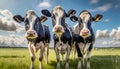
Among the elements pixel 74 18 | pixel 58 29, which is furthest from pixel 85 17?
pixel 58 29

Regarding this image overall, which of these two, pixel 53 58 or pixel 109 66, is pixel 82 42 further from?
pixel 53 58

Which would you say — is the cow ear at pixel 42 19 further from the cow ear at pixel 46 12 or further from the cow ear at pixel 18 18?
the cow ear at pixel 18 18

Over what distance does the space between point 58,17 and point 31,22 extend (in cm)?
102

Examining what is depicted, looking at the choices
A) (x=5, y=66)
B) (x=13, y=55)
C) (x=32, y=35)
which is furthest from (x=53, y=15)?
(x=13, y=55)

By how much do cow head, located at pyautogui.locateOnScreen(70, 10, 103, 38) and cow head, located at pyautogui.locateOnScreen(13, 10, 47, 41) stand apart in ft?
4.43

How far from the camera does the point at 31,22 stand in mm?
14148

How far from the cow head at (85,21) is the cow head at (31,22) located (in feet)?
4.43

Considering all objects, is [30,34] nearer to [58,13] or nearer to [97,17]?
[58,13]

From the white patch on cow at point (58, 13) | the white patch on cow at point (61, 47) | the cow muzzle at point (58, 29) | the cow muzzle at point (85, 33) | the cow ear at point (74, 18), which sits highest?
the white patch on cow at point (58, 13)

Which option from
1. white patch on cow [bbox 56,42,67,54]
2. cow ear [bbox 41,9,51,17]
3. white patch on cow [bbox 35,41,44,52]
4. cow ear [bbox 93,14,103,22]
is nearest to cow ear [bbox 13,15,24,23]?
cow ear [bbox 41,9,51,17]

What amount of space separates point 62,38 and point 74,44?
38.7 inches

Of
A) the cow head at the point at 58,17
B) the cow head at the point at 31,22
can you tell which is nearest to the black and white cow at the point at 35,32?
the cow head at the point at 31,22

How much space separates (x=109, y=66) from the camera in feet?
51.2

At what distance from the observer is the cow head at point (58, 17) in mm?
13453
